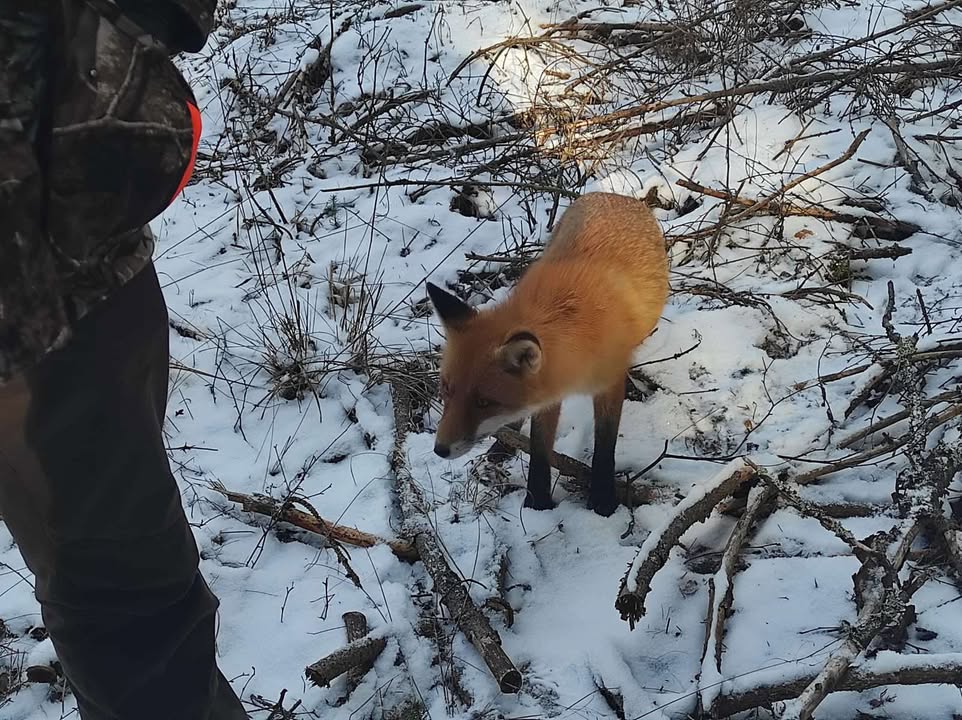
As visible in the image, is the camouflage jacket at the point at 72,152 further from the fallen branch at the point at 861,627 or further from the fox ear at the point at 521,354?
the fallen branch at the point at 861,627

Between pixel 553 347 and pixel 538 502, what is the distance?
2.33 feet

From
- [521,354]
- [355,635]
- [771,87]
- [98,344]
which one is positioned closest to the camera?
[98,344]

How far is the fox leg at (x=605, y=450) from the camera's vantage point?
3275mm

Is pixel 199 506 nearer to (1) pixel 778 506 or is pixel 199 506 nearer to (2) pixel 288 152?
(1) pixel 778 506

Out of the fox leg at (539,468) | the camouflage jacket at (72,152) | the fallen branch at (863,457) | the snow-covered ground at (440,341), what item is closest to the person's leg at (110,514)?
the camouflage jacket at (72,152)

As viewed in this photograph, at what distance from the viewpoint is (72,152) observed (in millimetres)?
1311

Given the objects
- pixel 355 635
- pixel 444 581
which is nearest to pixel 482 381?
pixel 444 581

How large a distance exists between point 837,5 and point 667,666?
6.38m

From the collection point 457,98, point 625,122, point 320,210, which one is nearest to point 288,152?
point 320,210

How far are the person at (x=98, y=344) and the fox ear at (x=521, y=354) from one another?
143cm

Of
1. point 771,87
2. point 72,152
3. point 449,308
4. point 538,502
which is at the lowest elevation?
point 72,152

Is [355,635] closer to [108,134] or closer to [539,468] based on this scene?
[539,468]

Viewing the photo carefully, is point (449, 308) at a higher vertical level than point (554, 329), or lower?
higher

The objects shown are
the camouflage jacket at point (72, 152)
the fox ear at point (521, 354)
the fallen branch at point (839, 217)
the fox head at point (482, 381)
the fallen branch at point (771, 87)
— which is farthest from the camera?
the fallen branch at point (771, 87)
